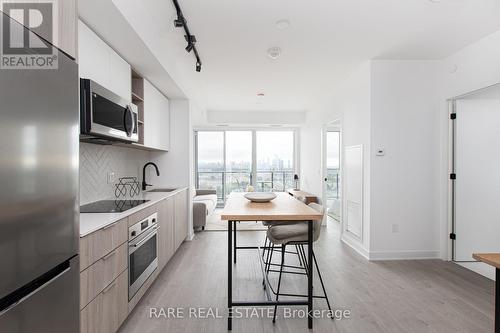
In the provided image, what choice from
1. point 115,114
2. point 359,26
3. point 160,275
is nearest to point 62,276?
point 115,114

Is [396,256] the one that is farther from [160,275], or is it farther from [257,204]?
[160,275]

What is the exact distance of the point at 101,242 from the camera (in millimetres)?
1590

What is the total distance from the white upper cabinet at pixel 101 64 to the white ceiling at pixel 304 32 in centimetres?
34

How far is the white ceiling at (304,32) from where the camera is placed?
2.26 metres

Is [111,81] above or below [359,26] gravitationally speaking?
below

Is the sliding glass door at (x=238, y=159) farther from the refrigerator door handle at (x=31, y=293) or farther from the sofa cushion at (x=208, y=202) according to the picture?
the refrigerator door handle at (x=31, y=293)

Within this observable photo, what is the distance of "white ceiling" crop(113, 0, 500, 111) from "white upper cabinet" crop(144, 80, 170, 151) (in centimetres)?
38

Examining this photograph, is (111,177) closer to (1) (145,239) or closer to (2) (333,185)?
(1) (145,239)

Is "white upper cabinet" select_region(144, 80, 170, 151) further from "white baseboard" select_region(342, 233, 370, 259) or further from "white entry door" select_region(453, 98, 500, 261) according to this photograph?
"white entry door" select_region(453, 98, 500, 261)

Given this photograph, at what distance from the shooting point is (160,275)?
9.53ft

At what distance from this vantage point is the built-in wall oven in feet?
6.72

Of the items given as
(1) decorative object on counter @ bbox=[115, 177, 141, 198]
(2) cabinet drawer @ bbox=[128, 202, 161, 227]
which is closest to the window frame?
(1) decorative object on counter @ bbox=[115, 177, 141, 198]

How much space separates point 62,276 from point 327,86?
15.0 feet

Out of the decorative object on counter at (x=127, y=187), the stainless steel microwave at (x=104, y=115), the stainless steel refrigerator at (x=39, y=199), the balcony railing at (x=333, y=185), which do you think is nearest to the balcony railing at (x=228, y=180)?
the balcony railing at (x=333, y=185)
